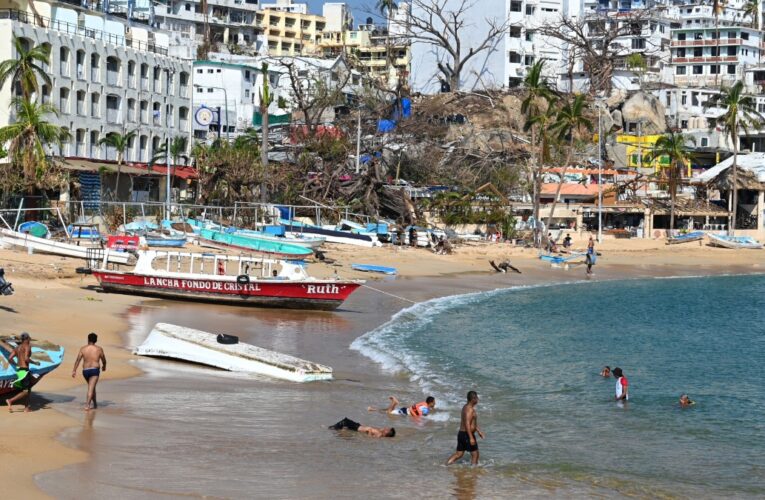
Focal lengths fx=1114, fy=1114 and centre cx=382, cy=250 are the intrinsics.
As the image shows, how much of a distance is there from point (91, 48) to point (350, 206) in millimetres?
18762

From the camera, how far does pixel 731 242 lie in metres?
75.1

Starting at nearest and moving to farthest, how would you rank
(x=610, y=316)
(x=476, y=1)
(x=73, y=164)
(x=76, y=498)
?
1. (x=76, y=498)
2. (x=610, y=316)
3. (x=73, y=164)
4. (x=476, y=1)

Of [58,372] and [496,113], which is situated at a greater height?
[496,113]

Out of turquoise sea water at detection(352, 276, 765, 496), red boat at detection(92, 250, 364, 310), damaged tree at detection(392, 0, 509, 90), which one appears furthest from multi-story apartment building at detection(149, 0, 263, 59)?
red boat at detection(92, 250, 364, 310)

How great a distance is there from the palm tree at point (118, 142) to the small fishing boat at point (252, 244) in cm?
1347

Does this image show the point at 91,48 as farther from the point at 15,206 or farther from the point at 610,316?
the point at 610,316

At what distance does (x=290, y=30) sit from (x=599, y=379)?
12804cm

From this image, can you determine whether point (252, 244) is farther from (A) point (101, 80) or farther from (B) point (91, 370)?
(B) point (91, 370)

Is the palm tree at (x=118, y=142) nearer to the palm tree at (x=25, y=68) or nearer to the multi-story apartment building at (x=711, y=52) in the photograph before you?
the palm tree at (x=25, y=68)

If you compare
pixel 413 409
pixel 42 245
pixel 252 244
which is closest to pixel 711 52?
pixel 252 244

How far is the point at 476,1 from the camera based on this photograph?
105875 mm

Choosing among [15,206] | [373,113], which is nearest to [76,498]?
[15,206]

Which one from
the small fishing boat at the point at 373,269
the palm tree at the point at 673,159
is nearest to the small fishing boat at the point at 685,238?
the palm tree at the point at 673,159

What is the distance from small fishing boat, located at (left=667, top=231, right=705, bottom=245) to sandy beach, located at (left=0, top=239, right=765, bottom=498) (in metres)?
4.68
